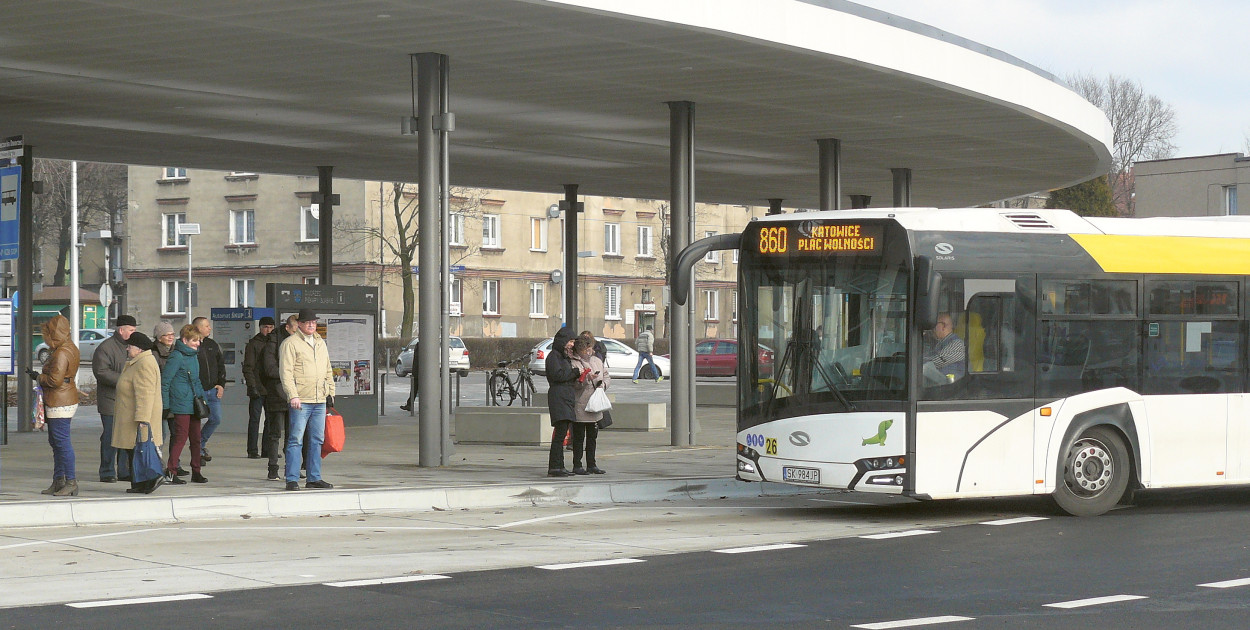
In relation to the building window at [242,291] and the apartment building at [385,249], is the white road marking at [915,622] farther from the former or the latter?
the building window at [242,291]

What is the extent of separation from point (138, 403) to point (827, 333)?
6292 millimetres

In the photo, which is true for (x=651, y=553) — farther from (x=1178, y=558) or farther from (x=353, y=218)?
(x=353, y=218)

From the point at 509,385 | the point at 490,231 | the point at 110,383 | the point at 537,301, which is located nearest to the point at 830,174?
the point at 509,385

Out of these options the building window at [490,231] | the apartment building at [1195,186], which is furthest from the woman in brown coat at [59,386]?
the apartment building at [1195,186]

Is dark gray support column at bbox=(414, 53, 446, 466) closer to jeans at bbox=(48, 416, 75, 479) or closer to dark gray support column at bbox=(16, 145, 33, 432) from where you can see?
jeans at bbox=(48, 416, 75, 479)

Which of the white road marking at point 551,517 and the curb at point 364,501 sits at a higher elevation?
the curb at point 364,501

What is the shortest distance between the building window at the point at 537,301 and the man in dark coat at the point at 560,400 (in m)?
53.4

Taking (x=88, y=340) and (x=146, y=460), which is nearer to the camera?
(x=146, y=460)

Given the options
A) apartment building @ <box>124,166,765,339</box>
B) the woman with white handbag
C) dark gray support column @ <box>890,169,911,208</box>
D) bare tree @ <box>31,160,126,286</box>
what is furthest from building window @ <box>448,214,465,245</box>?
the woman with white handbag

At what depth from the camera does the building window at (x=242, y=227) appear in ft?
213

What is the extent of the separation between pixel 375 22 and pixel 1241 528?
966 cm

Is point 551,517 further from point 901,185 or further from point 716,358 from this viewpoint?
point 716,358

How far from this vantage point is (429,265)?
1783cm

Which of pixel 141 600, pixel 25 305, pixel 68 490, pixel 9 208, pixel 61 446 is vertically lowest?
pixel 141 600
